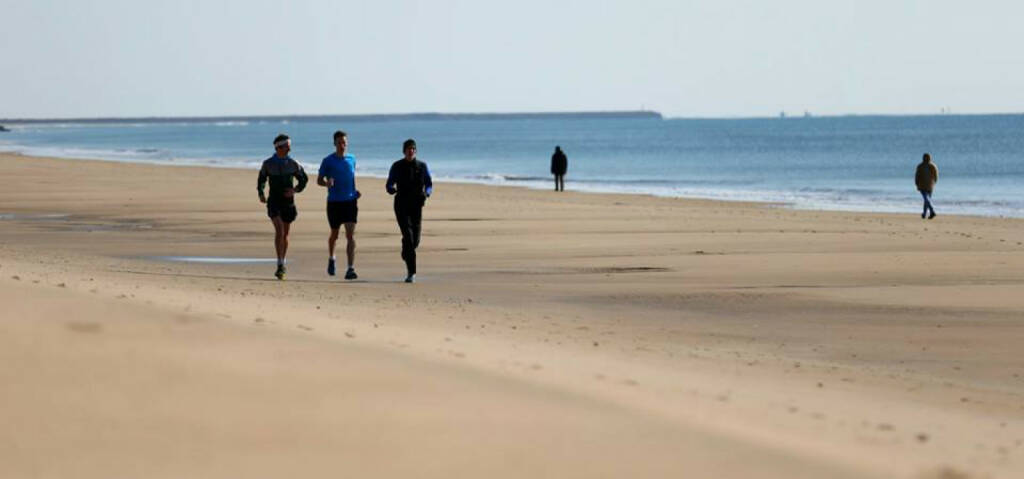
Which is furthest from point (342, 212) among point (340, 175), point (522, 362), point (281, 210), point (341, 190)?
point (522, 362)

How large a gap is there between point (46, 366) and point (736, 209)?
25.1m

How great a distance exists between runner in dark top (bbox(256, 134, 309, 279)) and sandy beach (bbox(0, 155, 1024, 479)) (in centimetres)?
58

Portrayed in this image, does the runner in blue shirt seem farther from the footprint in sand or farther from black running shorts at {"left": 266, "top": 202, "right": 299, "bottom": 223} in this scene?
the footprint in sand

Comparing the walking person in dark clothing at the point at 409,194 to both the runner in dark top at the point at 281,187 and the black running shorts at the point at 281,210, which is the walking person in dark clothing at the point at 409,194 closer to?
the runner in dark top at the point at 281,187

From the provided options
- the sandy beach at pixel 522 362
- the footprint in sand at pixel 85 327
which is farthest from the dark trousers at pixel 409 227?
the footprint in sand at pixel 85 327

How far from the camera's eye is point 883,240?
19.9 meters

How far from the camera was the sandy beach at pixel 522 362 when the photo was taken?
582cm

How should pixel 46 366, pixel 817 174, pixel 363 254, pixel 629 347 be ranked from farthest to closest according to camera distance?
pixel 817 174
pixel 363 254
pixel 629 347
pixel 46 366

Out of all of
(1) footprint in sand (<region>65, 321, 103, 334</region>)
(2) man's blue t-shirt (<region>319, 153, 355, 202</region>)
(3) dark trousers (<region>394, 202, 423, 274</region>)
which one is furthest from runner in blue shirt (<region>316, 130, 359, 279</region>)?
(1) footprint in sand (<region>65, 321, 103, 334</region>)

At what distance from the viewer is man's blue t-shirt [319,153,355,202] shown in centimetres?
1506

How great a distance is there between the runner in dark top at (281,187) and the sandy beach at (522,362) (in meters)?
0.58

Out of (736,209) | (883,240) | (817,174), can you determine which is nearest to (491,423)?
(883,240)

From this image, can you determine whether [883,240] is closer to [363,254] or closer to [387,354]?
[363,254]

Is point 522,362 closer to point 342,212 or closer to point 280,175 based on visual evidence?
point 280,175
